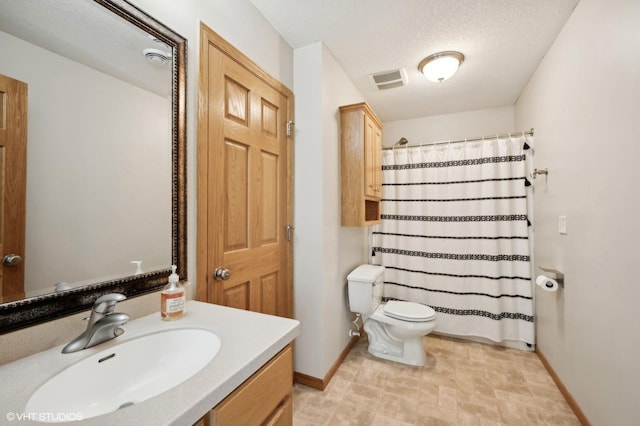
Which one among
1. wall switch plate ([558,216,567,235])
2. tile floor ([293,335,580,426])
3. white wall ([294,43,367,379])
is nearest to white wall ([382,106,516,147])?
wall switch plate ([558,216,567,235])

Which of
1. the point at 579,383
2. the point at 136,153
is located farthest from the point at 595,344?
the point at 136,153

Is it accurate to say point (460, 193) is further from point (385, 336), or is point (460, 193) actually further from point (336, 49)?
point (336, 49)

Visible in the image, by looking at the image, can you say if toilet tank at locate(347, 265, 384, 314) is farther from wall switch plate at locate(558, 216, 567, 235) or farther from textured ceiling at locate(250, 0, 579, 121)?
textured ceiling at locate(250, 0, 579, 121)

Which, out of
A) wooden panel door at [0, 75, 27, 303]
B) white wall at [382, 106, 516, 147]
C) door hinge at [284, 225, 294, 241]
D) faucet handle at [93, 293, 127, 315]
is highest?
white wall at [382, 106, 516, 147]

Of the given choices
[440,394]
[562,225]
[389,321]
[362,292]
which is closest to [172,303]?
[362,292]

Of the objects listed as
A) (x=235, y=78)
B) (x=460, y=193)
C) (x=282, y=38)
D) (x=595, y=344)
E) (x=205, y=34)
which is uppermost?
(x=282, y=38)

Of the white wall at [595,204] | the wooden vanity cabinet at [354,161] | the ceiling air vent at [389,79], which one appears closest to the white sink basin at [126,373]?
the wooden vanity cabinet at [354,161]

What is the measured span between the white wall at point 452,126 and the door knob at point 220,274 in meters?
2.81

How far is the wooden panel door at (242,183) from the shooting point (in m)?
1.25

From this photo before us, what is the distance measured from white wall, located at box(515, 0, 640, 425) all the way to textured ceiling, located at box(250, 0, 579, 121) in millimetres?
196

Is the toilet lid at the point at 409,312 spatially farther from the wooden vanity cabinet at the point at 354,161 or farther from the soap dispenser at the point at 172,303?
the soap dispenser at the point at 172,303

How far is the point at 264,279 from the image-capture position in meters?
1.63

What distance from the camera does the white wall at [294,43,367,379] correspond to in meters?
1.83

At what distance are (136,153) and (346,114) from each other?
1574mm
